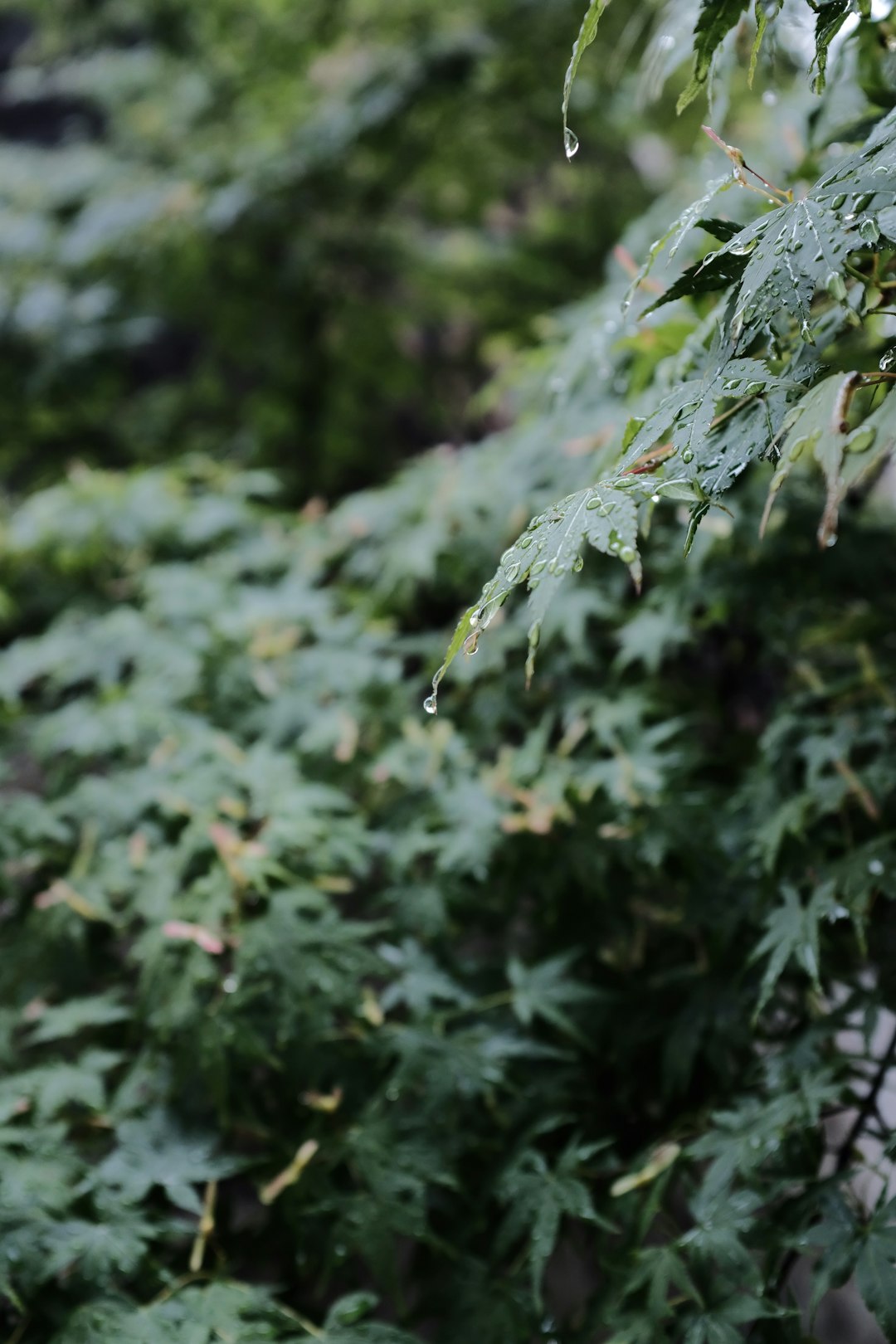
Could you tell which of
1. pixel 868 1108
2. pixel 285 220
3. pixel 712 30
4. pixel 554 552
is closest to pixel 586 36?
pixel 712 30

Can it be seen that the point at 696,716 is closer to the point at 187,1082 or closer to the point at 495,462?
the point at 495,462

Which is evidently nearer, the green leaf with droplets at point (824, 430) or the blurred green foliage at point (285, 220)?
the green leaf with droplets at point (824, 430)

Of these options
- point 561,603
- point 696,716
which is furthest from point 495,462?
point 696,716

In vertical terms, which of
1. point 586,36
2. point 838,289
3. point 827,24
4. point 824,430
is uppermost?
point 586,36

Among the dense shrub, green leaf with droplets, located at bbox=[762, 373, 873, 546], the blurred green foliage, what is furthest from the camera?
the blurred green foliage

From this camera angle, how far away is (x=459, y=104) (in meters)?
3.17

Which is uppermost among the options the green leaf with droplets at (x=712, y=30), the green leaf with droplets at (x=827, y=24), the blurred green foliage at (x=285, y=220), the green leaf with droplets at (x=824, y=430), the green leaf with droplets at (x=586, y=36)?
the blurred green foliage at (x=285, y=220)

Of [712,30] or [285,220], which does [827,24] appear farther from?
[285,220]

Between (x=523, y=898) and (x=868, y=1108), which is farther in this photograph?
(x=523, y=898)

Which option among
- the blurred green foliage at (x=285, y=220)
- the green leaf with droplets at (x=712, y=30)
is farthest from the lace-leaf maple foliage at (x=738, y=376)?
the blurred green foliage at (x=285, y=220)

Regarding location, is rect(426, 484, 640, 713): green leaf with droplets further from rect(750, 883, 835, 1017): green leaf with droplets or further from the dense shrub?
rect(750, 883, 835, 1017): green leaf with droplets

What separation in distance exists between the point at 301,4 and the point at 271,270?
2.73 ft

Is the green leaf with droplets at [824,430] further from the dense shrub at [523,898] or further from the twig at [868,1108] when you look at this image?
the twig at [868,1108]

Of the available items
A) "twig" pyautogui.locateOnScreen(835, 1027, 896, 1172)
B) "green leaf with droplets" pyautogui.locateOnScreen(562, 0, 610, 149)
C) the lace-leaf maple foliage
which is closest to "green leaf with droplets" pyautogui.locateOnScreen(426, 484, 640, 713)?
the lace-leaf maple foliage
